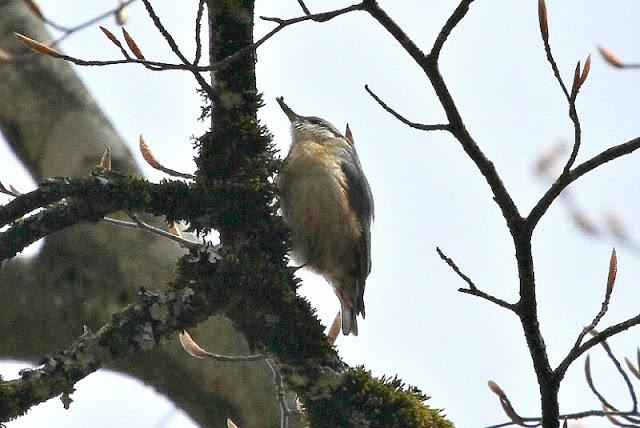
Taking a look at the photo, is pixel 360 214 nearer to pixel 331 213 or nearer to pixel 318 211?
pixel 331 213

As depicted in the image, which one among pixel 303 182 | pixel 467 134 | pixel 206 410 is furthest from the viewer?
pixel 206 410

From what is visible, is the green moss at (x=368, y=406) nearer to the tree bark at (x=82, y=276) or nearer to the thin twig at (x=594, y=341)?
the thin twig at (x=594, y=341)

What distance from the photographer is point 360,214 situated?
3945 millimetres

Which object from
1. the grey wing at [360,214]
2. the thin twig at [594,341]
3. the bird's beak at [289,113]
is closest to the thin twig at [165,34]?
the thin twig at [594,341]

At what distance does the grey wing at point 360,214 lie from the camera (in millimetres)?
3920

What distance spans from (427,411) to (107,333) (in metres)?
0.81

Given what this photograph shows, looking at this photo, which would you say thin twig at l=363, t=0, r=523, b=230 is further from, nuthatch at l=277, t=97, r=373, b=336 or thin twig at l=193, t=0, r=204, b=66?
nuthatch at l=277, t=97, r=373, b=336

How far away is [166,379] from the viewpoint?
3996 mm

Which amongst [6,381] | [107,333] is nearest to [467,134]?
[107,333]

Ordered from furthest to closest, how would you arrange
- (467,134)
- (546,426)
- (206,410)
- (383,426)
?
(206,410), (383,426), (546,426), (467,134)

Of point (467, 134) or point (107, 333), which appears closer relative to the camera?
point (467, 134)

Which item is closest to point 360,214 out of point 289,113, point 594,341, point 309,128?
point 309,128

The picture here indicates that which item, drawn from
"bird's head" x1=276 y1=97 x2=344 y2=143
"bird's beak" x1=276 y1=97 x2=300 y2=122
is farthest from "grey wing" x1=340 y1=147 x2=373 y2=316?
"bird's beak" x1=276 y1=97 x2=300 y2=122

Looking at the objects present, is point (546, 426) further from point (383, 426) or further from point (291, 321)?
point (291, 321)
